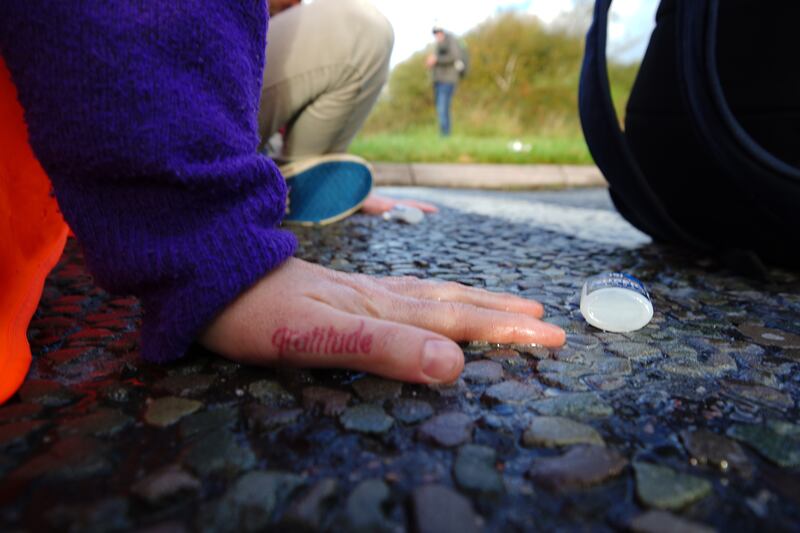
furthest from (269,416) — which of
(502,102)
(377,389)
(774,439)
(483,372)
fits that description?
(502,102)

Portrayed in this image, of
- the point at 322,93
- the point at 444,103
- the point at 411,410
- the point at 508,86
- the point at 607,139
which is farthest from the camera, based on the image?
the point at 508,86

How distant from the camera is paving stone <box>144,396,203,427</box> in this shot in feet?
2.75

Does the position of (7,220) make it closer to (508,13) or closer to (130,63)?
(130,63)

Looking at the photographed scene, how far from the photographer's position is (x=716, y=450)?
773 millimetres

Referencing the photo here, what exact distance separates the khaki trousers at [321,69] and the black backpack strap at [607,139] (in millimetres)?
1039

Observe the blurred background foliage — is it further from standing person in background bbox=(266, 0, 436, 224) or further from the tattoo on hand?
the tattoo on hand

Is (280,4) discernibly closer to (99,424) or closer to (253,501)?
(99,424)

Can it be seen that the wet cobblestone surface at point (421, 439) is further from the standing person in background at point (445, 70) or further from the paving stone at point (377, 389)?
the standing person in background at point (445, 70)

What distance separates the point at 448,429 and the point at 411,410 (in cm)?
7

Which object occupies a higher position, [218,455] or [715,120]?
[715,120]

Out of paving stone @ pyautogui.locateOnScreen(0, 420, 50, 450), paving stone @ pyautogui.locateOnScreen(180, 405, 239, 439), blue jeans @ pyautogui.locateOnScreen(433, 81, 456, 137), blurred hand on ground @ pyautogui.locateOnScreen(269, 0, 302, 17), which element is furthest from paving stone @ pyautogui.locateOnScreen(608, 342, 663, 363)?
blue jeans @ pyautogui.locateOnScreen(433, 81, 456, 137)

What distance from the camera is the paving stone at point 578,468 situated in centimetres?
70

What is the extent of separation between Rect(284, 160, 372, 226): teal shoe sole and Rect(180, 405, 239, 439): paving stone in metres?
1.74

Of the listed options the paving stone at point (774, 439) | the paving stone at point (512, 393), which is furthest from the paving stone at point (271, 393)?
the paving stone at point (774, 439)
